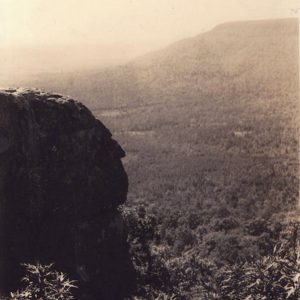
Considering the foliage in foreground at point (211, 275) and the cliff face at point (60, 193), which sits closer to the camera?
the foliage in foreground at point (211, 275)

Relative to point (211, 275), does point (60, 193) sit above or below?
above

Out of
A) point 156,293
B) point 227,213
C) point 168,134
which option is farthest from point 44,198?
point 168,134

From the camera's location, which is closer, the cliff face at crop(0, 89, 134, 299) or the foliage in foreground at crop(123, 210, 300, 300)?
the foliage in foreground at crop(123, 210, 300, 300)

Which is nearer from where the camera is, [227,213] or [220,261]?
[220,261]

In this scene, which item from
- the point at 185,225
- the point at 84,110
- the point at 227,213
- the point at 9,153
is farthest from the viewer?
the point at 227,213

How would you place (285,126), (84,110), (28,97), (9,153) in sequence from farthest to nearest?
(285,126) < (84,110) < (28,97) < (9,153)

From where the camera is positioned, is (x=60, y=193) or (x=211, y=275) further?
(x=211, y=275)

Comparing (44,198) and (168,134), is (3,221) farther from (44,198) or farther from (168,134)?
(168,134)

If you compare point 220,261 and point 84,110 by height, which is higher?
point 84,110
